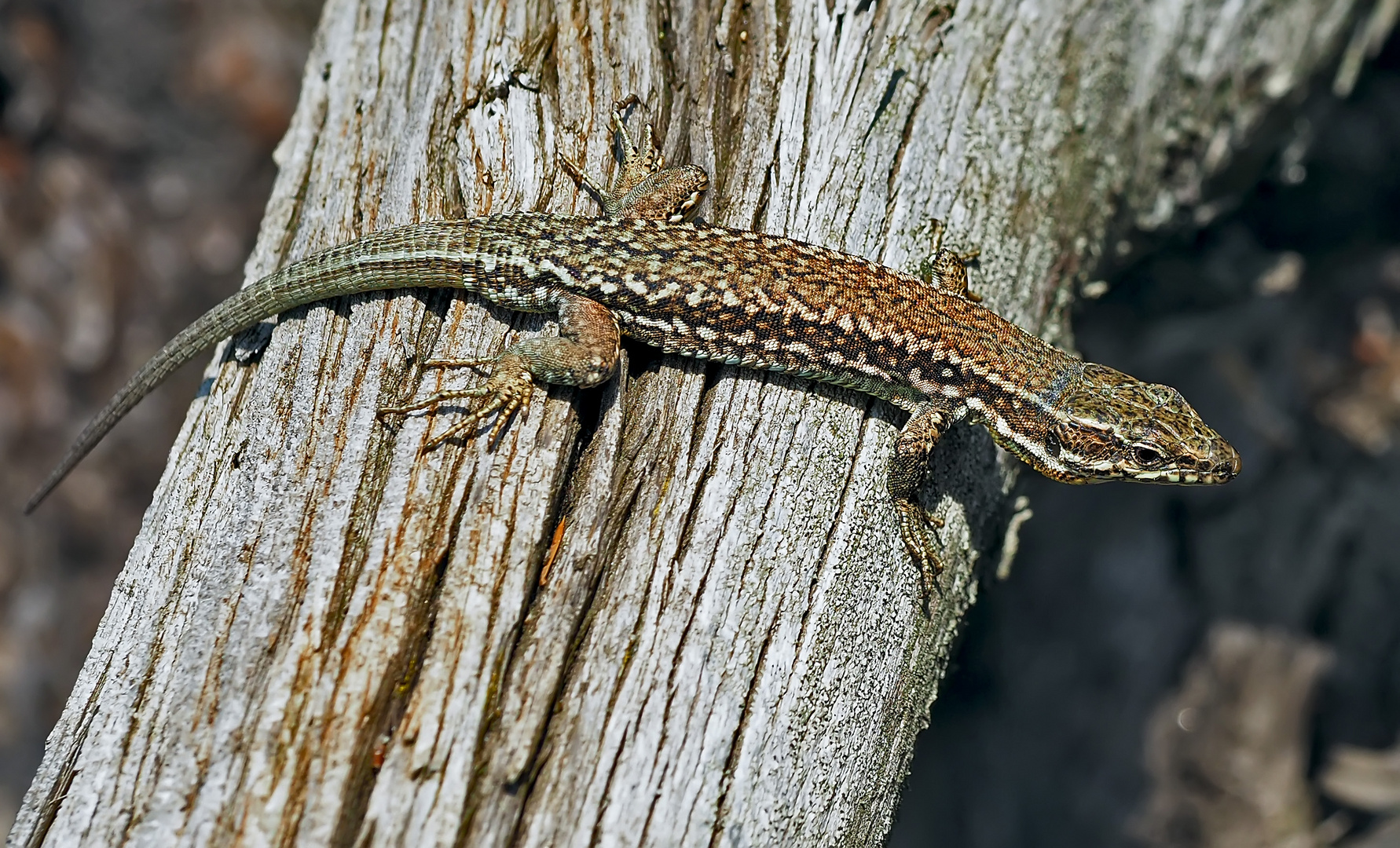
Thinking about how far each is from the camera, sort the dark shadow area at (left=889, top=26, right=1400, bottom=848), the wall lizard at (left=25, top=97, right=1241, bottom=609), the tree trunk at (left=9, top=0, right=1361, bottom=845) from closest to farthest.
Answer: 1. the tree trunk at (left=9, top=0, right=1361, bottom=845)
2. the wall lizard at (left=25, top=97, right=1241, bottom=609)
3. the dark shadow area at (left=889, top=26, right=1400, bottom=848)

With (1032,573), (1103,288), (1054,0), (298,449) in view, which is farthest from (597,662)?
(1032,573)

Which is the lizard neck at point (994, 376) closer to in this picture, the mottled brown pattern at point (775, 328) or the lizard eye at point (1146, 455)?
the mottled brown pattern at point (775, 328)

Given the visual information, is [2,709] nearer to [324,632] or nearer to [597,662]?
[324,632]

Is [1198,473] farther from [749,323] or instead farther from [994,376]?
[749,323]

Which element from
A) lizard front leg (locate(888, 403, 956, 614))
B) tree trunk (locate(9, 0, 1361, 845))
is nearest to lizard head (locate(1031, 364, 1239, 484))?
tree trunk (locate(9, 0, 1361, 845))

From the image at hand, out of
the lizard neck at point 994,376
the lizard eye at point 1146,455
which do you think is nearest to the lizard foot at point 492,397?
the lizard neck at point 994,376

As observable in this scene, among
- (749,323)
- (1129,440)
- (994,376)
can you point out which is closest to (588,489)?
(749,323)

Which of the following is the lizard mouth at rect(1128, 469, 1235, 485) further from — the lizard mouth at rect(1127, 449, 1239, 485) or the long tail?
the long tail
